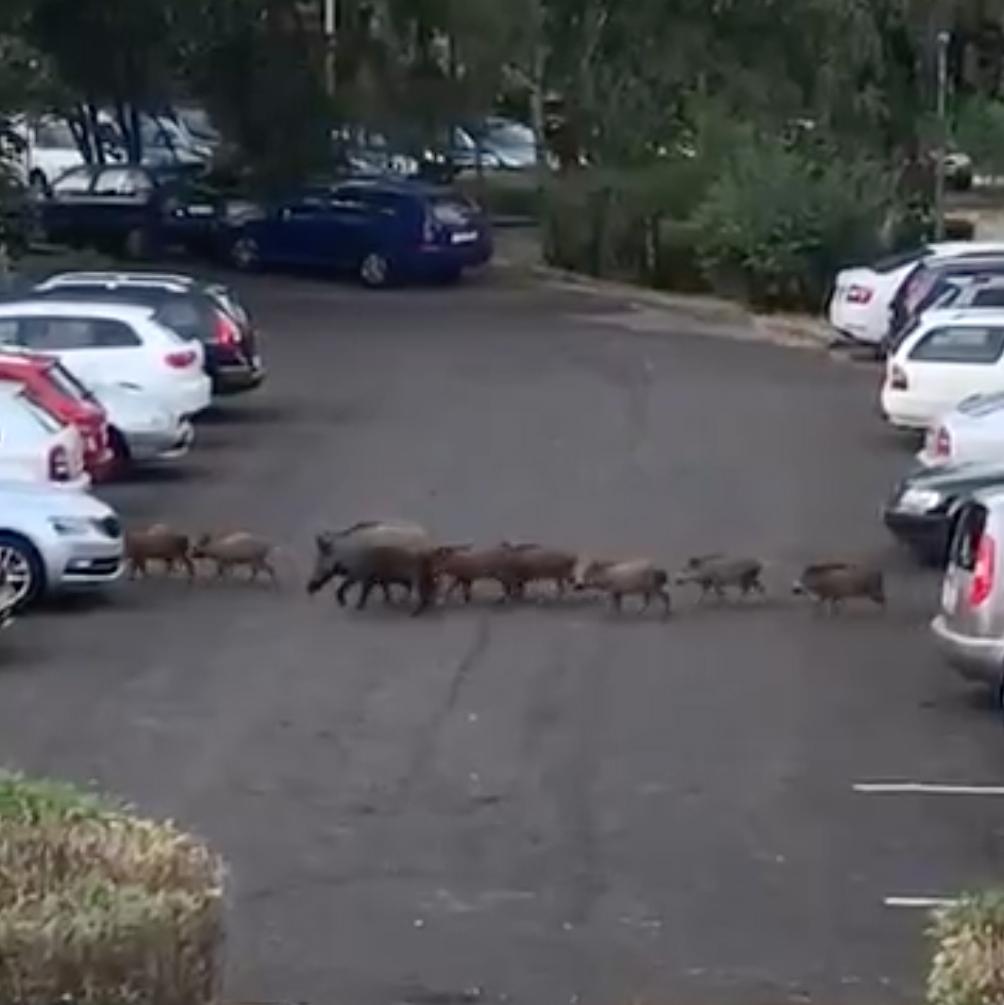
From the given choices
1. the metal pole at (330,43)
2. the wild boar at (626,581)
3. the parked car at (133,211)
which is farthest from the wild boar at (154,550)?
the metal pole at (330,43)

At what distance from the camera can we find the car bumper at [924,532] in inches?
982

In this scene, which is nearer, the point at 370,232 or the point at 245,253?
the point at 370,232

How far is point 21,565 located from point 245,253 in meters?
30.4

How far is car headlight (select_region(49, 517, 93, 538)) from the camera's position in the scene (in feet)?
76.8

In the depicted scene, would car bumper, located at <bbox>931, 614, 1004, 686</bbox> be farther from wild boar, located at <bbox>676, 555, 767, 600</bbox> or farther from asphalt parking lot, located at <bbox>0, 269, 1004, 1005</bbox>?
wild boar, located at <bbox>676, 555, 767, 600</bbox>

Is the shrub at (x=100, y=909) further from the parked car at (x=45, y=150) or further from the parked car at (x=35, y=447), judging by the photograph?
the parked car at (x=45, y=150)

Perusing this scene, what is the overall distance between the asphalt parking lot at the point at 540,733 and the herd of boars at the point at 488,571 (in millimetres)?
208

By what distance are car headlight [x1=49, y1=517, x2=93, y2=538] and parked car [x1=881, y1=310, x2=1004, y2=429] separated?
421 inches

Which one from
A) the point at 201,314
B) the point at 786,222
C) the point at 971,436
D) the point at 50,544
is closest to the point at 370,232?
the point at 786,222

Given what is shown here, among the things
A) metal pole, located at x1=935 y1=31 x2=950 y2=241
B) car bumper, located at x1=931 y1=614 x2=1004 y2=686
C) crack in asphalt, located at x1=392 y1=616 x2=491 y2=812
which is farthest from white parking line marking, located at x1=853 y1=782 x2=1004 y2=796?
metal pole, located at x1=935 y1=31 x2=950 y2=241

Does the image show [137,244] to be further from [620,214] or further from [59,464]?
[59,464]

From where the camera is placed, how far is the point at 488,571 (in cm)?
2372

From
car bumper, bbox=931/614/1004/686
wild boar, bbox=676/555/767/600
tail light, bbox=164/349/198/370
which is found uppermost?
car bumper, bbox=931/614/1004/686

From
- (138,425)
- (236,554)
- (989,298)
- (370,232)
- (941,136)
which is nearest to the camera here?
(236,554)
